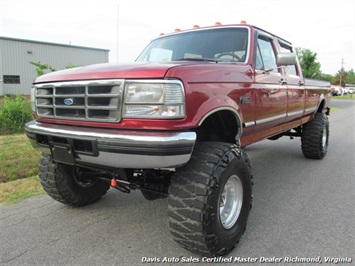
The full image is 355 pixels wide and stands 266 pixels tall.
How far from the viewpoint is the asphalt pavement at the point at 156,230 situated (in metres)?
2.73

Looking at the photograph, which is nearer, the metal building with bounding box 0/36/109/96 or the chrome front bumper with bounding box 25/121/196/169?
the chrome front bumper with bounding box 25/121/196/169

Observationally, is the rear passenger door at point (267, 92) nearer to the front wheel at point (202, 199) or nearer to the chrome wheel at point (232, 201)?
the chrome wheel at point (232, 201)

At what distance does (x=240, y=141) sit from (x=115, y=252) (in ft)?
5.33

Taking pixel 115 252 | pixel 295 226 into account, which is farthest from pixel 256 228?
pixel 115 252

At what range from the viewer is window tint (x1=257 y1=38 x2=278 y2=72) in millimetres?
3895

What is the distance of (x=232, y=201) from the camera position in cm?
306

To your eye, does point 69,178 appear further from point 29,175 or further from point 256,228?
point 256,228

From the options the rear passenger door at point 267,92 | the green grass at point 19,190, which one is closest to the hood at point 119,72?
the rear passenger door at point 267,92

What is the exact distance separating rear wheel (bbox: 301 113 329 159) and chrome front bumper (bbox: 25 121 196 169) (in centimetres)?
448

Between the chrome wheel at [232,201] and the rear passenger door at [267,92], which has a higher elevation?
the rear passenger door at [267,92]

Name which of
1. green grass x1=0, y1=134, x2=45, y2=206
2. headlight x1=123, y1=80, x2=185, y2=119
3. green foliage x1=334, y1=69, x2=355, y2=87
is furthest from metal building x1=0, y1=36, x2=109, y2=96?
green foliage x1=334, y1=69, x2=355, y2=87

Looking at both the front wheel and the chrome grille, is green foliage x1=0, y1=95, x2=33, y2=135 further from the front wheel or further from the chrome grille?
the front wheel

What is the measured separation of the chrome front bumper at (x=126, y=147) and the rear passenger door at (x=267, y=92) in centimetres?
152

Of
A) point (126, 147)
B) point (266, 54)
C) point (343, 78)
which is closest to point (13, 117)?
point (266, 54)
